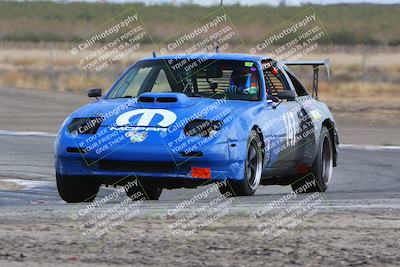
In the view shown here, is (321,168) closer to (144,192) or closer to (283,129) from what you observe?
(283,129)

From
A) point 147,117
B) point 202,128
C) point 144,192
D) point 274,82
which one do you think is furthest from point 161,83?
point 202,128

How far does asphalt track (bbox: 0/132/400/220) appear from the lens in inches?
352

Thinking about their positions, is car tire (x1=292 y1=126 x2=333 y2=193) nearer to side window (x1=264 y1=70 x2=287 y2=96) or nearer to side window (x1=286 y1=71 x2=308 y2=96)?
side window (x1=286 y1=71 x2=308 y2=96)

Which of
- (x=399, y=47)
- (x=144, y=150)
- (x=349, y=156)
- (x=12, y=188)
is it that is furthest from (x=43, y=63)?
(x=144, y=150)

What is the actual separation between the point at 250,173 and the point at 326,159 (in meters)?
2.43

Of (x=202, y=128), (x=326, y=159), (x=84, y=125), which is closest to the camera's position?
(x=202, y=128)

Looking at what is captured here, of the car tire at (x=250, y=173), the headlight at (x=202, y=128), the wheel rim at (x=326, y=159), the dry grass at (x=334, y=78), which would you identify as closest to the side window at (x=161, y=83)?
the car tire at (x=250, y=173)

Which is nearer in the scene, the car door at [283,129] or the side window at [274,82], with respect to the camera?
the car door at [283,129]

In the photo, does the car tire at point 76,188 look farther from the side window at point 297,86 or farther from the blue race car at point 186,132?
the side window at point 297,86

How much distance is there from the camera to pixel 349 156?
17297mm

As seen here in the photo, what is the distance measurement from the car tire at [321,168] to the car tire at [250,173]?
1.55m

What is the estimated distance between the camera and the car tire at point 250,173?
32.6 ft

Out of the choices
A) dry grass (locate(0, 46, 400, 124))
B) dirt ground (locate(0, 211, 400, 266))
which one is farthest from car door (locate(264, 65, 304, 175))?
dry grass (locate(0, 46, 400, 124))

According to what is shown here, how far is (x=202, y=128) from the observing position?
381 inches
